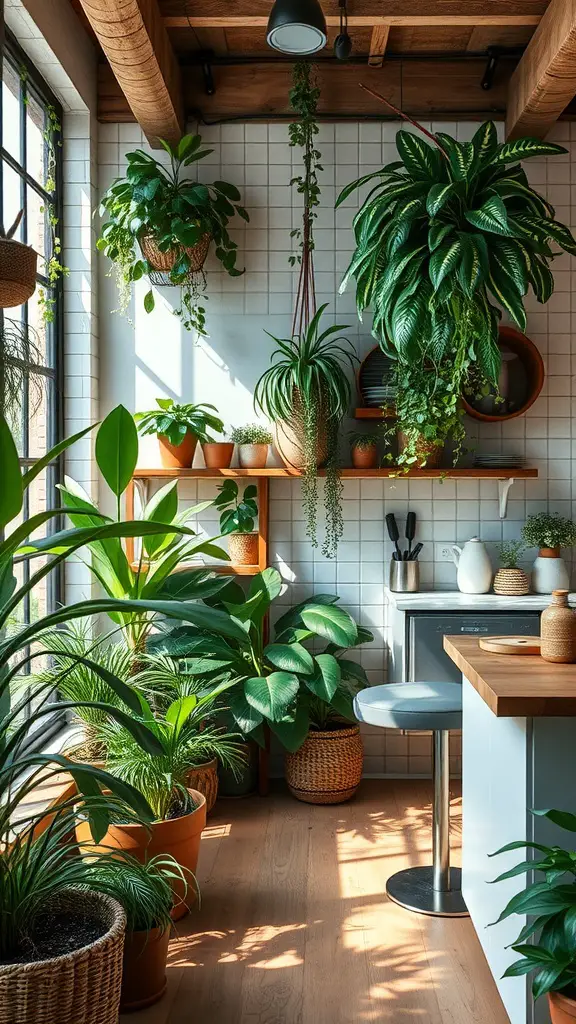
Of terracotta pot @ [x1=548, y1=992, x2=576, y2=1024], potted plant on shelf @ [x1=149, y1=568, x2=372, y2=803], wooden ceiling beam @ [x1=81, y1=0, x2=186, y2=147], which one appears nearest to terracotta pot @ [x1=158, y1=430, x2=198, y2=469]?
potted plant on shelf @ [x1=149, y1=568, x2=372, y2=803]

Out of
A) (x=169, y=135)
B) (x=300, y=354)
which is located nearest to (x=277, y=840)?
(x=300, y=354)

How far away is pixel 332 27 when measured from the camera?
390cm

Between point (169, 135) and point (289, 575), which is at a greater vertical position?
point (169, 135)

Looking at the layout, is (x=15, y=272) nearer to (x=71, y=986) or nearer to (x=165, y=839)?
(x=71, y=986)

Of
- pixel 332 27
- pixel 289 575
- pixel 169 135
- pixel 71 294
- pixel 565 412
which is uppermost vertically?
pixel 332 27

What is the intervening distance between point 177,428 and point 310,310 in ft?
2.96

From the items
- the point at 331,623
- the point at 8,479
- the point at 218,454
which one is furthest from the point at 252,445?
the point at 8,479

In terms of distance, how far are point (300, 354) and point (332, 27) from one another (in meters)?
1.40

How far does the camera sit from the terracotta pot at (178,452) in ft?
13.3

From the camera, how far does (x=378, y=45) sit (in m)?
4.04

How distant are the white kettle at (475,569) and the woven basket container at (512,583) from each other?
2.0 inches

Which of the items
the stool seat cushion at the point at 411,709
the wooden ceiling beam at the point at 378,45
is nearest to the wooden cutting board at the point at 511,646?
the stool seat cushion at the point at 411,709

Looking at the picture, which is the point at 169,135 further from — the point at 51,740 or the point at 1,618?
the point at 1,618

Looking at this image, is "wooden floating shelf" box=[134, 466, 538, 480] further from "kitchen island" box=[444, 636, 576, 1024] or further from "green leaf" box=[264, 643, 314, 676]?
"kitchen island" box=[444, 636, 576, 1024]
